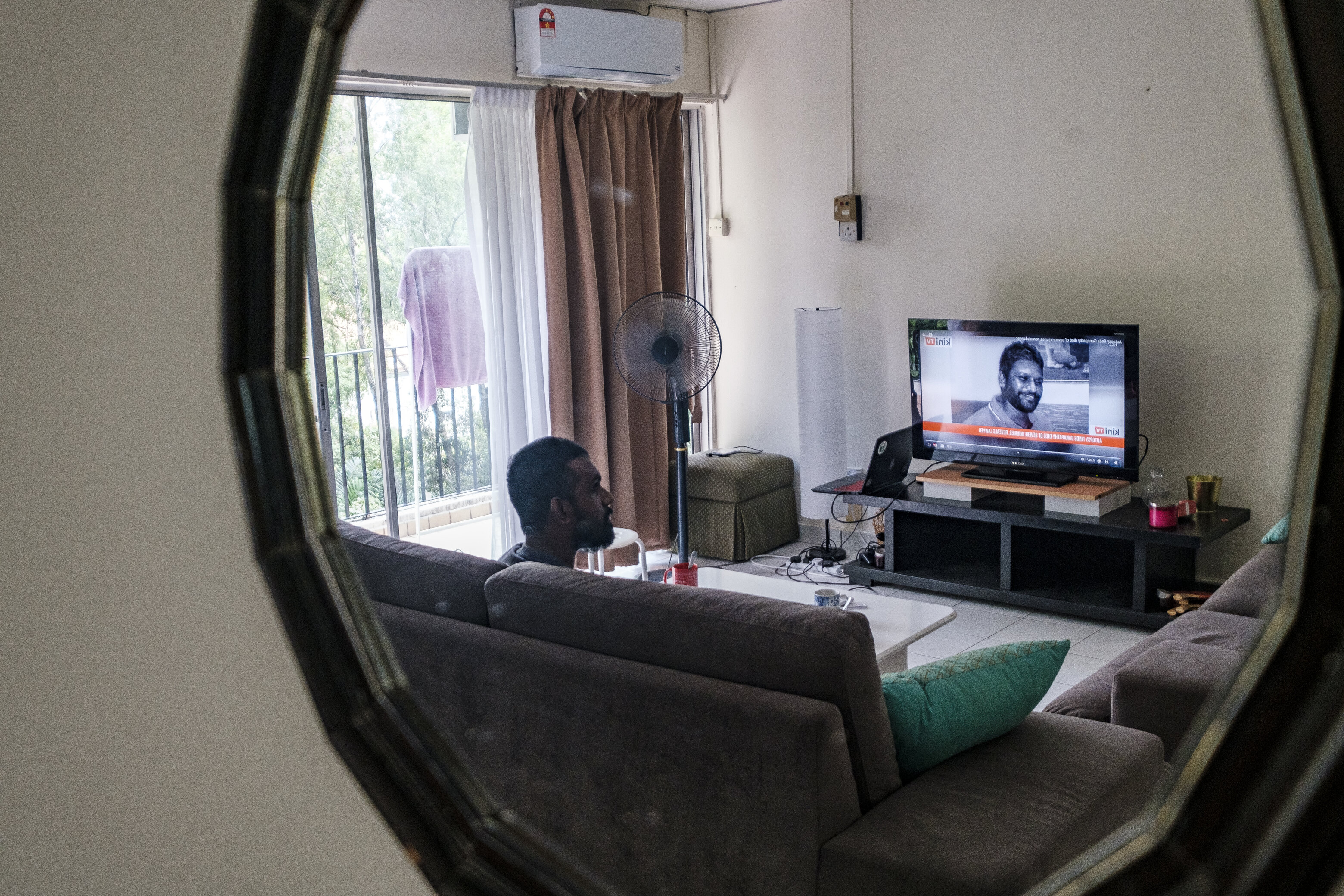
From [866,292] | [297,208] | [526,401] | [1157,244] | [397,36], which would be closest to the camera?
[297,208]

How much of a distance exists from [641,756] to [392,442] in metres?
0.33

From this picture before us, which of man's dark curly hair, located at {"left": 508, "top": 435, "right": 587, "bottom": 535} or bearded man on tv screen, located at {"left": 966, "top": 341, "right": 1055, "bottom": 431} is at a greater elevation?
bearded man on tv screen, located at {"left": 966, "top": 341, "right": 1055, "bottom": 431}

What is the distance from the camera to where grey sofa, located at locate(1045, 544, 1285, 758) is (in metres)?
0.43

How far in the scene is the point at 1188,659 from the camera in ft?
1.80

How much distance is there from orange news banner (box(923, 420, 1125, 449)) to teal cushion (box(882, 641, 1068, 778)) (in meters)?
0.19

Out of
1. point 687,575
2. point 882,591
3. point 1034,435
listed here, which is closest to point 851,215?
point 882,591

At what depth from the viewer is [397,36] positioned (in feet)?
2.65

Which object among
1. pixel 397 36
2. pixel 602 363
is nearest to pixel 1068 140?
pixel 397 36

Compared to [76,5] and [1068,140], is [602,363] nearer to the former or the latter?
[1068,140]

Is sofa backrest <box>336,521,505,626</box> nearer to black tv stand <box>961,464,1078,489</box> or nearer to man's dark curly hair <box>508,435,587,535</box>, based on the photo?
man's dark curly hair <box>508,435,587,535</box>

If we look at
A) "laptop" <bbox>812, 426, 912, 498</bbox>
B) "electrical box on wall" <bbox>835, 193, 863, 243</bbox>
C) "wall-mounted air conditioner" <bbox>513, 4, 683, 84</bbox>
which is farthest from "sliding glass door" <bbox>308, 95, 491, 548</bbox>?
"electrical box on wall" <bbox>835, 193, 863, 243</bbox>

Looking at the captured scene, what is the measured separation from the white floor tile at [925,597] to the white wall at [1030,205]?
59cm

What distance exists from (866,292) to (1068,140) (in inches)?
69.6

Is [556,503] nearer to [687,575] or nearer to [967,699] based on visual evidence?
[967,699]
